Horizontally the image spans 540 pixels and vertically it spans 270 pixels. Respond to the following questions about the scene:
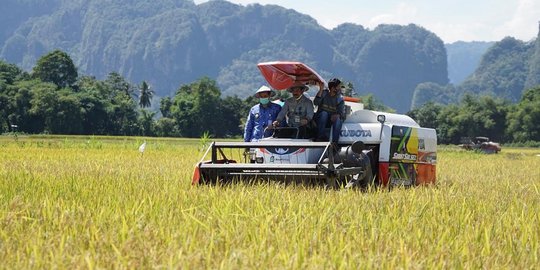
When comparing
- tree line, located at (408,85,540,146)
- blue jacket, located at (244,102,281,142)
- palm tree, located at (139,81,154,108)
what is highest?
palm tree, located at (139,81,154,108)

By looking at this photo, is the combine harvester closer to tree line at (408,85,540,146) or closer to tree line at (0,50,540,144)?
tree line at (0,50,540,144)

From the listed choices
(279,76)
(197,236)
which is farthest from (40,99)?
(197,236)

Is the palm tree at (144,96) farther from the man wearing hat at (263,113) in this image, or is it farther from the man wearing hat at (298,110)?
the man wearing hat at (298,110)

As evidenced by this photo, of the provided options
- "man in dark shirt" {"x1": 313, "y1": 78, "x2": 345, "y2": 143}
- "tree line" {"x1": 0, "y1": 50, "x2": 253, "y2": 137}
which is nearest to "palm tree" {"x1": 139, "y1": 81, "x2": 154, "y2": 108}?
"tree line" {"x1": 0, "y1": 50, "x2": 253, "y2": 137}

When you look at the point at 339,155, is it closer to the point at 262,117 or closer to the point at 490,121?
the point at 262,117

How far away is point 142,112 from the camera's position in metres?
100

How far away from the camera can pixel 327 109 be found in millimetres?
10812

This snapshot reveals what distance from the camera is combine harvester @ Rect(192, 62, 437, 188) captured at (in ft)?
31.6

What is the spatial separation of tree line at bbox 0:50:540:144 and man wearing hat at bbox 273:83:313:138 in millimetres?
66929

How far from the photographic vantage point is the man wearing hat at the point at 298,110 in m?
10.7

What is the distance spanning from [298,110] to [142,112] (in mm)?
91096

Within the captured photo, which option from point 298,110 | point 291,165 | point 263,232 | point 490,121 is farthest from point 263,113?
point 490,121

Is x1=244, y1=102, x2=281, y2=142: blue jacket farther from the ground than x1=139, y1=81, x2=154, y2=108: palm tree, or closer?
closer

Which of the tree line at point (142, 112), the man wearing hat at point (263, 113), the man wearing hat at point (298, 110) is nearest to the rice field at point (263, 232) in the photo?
the man wearing hat at point (298, 110)
